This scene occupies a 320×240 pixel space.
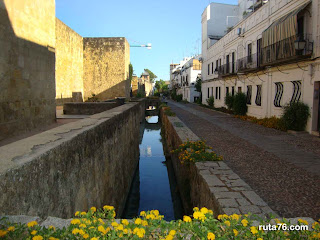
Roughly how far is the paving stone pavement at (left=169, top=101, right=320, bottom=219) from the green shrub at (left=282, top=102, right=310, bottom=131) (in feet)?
2.04

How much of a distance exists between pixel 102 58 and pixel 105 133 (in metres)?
19.0

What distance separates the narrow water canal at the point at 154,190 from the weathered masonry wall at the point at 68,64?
7.31 metres

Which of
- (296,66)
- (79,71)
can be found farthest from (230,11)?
(296,66)

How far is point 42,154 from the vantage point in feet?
7.75

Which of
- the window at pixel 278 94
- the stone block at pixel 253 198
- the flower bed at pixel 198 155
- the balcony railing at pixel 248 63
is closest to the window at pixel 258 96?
the balcony railing at pixel 248 63

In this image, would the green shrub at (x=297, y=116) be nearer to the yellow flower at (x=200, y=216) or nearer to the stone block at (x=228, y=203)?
the stone block at (x=228, y=203)

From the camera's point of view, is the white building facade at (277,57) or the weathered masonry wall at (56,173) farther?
the white building facade at (277,57)

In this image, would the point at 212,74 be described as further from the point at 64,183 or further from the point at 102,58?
the point at 64,183

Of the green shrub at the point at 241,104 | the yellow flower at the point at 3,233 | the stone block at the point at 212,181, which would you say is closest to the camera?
the yellow flower at the point at 3,233

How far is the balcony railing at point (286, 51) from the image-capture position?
10.6m

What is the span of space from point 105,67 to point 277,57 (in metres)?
14.7

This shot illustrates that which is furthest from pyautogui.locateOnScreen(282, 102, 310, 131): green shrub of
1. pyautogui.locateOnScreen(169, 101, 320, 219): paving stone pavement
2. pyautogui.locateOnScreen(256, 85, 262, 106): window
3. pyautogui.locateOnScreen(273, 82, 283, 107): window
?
pyautogui.locateOnScreen(256, 85, 262, 106): window

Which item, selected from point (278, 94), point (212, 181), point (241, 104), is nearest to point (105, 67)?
point (241, 104)

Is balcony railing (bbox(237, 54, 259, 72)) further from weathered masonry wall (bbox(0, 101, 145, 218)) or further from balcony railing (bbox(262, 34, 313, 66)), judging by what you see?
weathered masonry wall (bbox(0, 101, 145, 218))
